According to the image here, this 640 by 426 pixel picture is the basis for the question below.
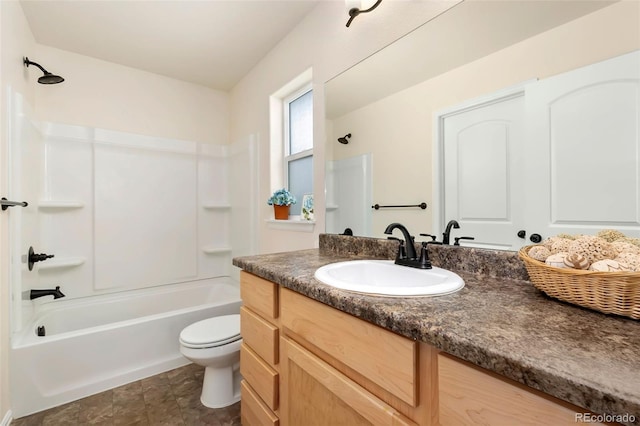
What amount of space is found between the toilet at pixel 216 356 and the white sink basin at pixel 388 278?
958mm

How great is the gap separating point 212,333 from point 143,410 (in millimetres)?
558

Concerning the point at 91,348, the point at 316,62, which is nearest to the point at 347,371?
the point at 316,62

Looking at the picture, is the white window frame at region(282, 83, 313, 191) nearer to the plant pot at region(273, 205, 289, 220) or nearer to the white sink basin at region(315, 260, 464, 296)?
the plant pot at region(273, 205, 289, 220)

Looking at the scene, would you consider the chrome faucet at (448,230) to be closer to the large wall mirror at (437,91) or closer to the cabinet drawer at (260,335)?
A: the large wall mirror at (437,91)

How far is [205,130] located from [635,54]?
10.2ft

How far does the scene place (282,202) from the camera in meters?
2.17

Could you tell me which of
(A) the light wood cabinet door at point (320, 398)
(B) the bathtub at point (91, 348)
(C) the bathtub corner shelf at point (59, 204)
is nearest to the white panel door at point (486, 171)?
(A) the light wood cabinet door at point (320, 398)

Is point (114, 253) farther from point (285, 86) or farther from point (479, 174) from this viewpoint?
point (479, 174)

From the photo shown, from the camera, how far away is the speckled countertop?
14.9 inches

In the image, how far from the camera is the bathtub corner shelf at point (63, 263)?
220cm

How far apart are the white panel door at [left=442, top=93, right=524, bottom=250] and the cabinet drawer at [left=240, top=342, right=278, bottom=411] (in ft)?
3.04

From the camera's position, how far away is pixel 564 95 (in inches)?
32.9

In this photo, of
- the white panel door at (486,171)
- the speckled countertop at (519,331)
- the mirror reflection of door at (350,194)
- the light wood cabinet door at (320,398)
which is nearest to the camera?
the speckled countertop at (519,331)

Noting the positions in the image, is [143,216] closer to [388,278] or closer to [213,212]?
[213,212]
